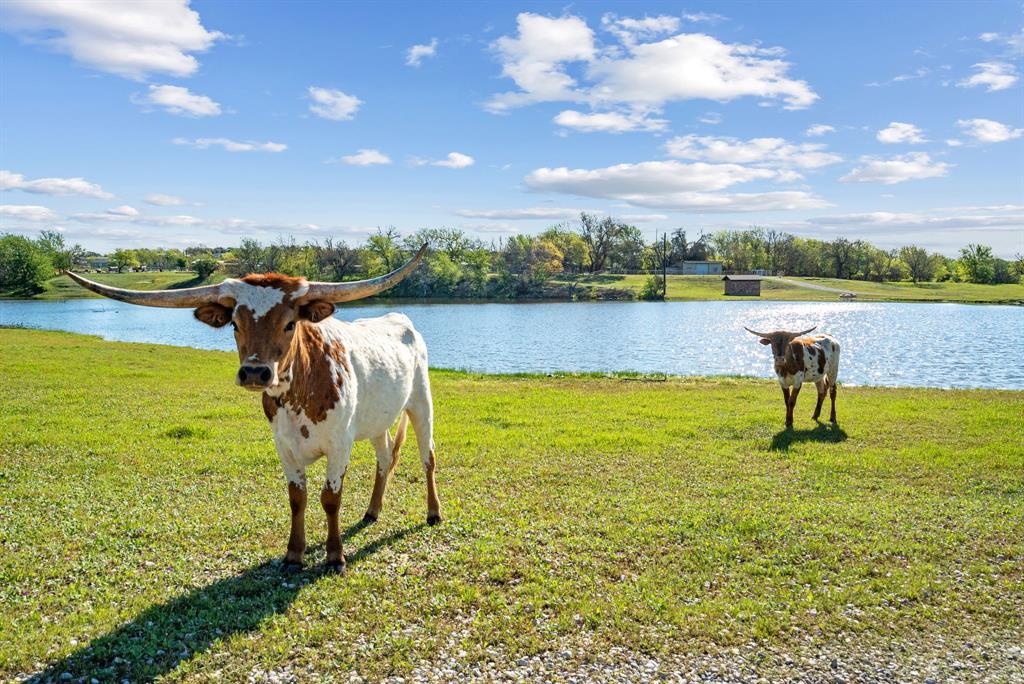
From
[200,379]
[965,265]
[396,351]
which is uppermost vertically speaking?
[965,265]

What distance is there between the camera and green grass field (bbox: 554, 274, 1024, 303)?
101 m

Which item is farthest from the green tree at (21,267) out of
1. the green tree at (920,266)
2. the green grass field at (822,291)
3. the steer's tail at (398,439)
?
the green tree at (920,266)

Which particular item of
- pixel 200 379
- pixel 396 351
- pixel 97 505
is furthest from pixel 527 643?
pixel 200 379

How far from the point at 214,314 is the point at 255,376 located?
34.8 inches

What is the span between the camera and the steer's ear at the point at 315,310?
5992mm

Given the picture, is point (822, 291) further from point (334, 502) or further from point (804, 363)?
point (334, 502)

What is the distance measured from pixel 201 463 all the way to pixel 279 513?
314 centimetres

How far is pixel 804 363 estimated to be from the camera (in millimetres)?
14953

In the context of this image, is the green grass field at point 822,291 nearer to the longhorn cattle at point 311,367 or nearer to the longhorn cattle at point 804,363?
the longhorn cattle at point 804,363

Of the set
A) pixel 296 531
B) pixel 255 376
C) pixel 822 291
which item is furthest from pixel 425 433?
pixel 822 291

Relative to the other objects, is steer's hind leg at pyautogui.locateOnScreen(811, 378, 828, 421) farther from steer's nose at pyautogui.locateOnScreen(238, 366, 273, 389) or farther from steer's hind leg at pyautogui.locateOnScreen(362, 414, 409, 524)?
steer's nose at pyautogui.locateOnScreen(238, 366, 273, 389)

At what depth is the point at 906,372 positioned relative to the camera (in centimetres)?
2927

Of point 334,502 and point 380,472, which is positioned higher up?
point 334,502

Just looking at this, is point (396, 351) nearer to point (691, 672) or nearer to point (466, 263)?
point (691, 672)
